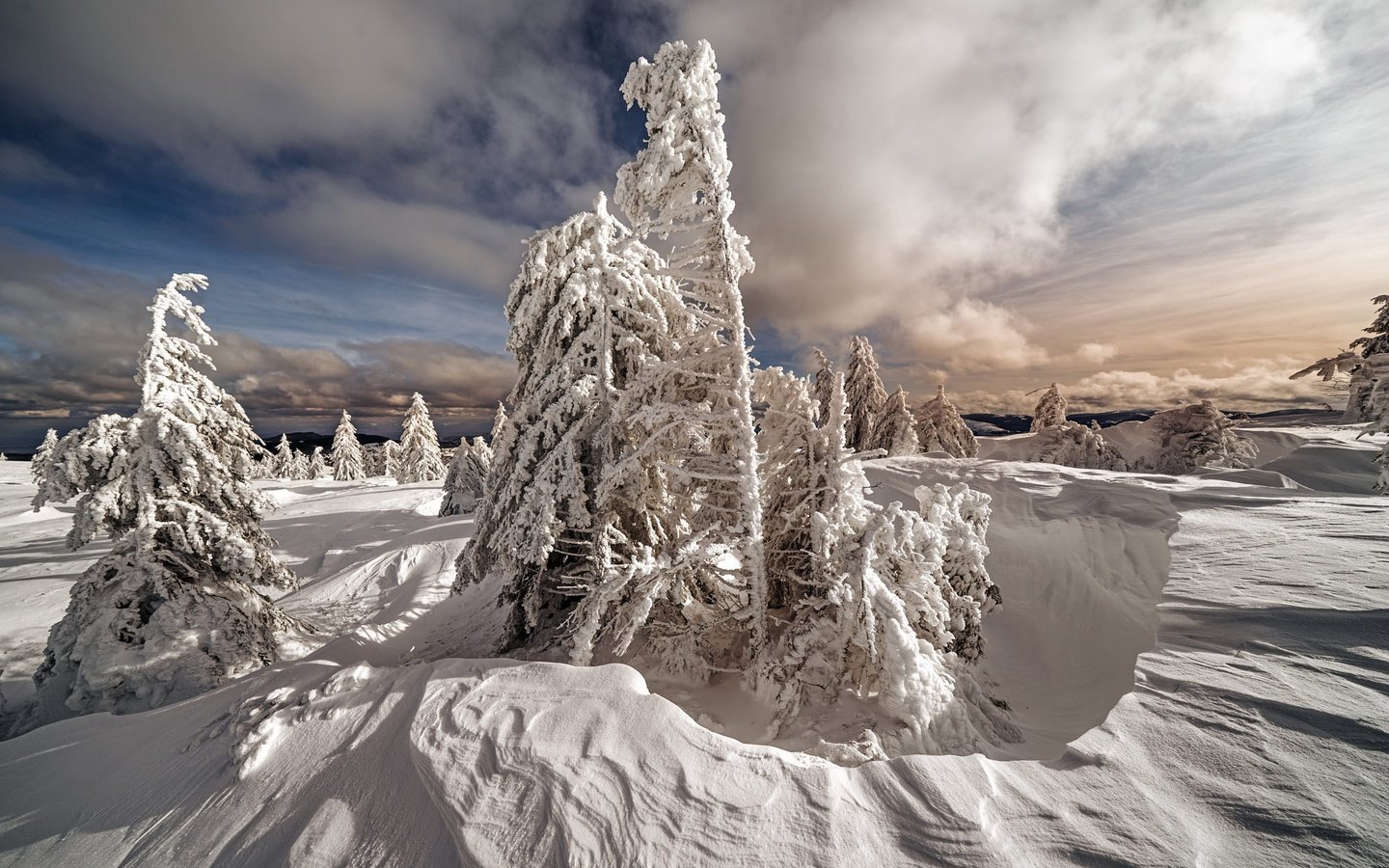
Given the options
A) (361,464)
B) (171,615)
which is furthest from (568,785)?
(361,464)

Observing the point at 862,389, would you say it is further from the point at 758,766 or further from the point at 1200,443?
the point at 758,766

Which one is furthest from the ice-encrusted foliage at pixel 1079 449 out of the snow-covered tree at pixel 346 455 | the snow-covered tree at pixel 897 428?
the snow-covered tree at pixel 346 455

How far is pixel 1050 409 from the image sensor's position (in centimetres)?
3203

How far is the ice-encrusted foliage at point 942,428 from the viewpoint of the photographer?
105ft

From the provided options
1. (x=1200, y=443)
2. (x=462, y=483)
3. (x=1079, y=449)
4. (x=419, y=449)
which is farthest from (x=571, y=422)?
(x=419, y=449)

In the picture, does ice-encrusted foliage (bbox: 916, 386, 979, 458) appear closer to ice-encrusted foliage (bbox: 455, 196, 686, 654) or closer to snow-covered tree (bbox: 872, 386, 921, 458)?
snow-covered tree (bbox: 872, 386, 921, 458)

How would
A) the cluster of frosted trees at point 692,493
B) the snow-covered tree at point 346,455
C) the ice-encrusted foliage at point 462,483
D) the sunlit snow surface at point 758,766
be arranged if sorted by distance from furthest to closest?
the snow-covered tree at point 346,455
the ice-encrusted foliage at point 462,483
the cluster of frosted trees at point 692,493
the sunlit snow surface at point 758,766

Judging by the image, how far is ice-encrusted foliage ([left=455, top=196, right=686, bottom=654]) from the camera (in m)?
7.21

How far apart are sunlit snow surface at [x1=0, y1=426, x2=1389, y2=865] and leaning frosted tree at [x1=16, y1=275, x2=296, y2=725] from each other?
231 cm

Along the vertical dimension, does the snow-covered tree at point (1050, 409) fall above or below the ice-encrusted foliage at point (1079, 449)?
above

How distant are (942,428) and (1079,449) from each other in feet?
26.9

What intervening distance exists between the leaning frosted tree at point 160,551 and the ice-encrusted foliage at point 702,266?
8261 mm

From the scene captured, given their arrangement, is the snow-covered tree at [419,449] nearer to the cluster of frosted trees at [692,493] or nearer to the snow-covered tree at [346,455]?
the snow-covered tree at [346,455]

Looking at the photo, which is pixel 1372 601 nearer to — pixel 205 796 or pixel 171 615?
pixel 205 796
